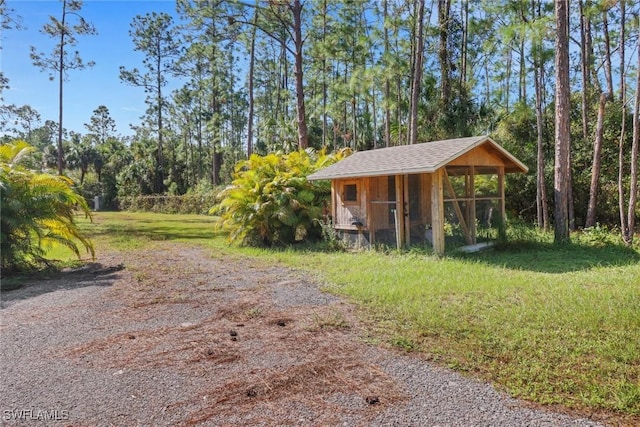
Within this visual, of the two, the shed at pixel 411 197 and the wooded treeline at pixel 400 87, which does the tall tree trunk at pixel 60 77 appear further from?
the shed at pixel 411 197

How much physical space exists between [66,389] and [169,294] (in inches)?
124

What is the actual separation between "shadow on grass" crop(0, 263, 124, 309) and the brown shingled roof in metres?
5.48

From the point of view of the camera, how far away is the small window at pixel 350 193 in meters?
10.5

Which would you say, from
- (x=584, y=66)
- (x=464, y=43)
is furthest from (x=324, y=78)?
(x=584, y=66)

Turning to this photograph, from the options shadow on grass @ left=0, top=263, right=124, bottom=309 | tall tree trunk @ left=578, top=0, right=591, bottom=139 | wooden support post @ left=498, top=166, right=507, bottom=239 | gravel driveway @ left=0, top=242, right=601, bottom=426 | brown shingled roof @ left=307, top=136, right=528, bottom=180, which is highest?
tall tree trunk @ left=578, top=0, right=591, bottom=139

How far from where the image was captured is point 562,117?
10.1 m

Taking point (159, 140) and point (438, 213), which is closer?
point (438, 213)

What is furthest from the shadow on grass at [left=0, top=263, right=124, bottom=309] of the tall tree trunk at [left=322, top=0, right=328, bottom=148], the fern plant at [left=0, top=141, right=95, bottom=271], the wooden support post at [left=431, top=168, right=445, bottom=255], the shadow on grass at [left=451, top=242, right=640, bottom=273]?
the tall tree trunk at [left=322, top=0, right=328, bottom=148]

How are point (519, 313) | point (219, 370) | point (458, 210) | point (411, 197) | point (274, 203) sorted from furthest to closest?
point (274, 203), point (411, 197), point (458, 210), point (519, 313), point (219, 370)

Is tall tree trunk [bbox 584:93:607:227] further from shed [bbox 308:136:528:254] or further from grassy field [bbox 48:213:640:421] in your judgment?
grassy field [bbox 48:213:640:421]

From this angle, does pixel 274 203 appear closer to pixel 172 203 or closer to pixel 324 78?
pixel 324 78

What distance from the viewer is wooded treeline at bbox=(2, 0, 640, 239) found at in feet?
43.0

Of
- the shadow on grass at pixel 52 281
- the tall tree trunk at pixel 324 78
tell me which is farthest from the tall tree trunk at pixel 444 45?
the shadow on grass at pixel 52 281

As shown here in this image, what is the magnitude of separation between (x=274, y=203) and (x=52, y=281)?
5.34m
